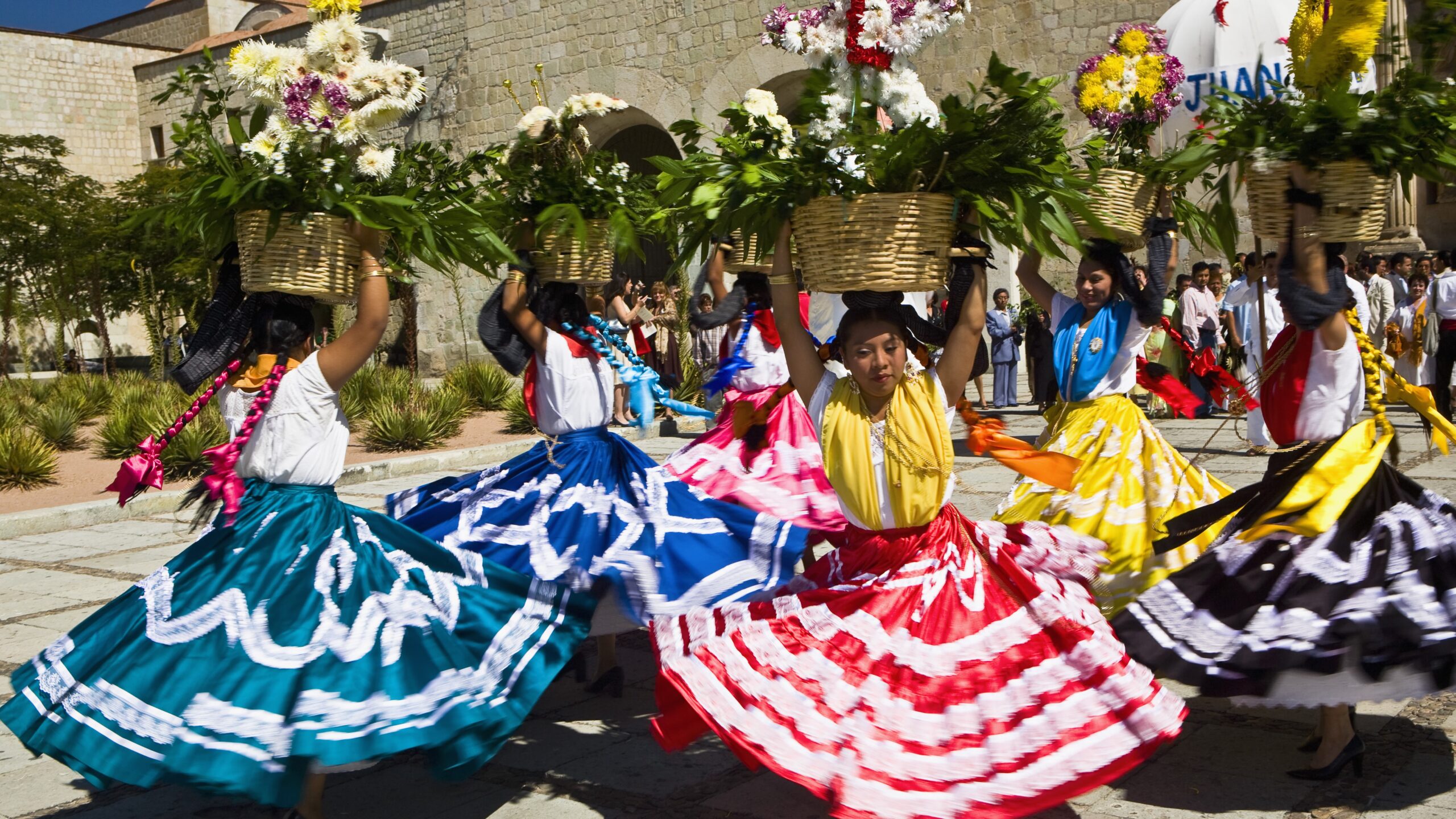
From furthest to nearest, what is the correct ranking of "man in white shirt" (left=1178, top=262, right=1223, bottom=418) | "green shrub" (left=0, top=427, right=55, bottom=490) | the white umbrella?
"man in white shirt" (left=1178, top=262, right=1223, bottom=418), the white umbrella, "green shrub" (left=0, top=427, right=55, bottom=490)

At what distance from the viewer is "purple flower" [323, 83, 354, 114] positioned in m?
4.12

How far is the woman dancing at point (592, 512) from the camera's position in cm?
475

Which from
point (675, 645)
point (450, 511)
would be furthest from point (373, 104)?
point (675, 645)

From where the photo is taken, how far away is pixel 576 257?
535cm

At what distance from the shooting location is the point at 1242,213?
656 inches

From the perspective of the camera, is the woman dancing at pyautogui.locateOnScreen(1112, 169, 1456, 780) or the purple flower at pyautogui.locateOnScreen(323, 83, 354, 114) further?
the purple flower at pyautogui.locateOnScreen(323, 83, 354, 114)

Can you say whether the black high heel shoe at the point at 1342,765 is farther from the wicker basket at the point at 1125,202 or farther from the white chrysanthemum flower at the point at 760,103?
the white chrysanthemum flower at the point at 760,103

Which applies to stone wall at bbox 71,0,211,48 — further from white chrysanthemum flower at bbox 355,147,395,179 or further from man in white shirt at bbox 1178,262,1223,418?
white chrysanthemum flower at bbox 355,147,395,179

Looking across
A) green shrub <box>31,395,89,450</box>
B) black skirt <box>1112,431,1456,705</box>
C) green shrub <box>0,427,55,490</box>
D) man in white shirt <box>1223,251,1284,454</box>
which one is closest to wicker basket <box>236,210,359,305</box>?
black skirt <box>1112,431,1456,705</box>

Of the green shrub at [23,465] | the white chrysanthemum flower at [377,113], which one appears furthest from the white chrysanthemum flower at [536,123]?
the green shrub at [23,465]

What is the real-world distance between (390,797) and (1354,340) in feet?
11.7

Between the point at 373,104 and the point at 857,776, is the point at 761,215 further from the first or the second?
the point at 857,776

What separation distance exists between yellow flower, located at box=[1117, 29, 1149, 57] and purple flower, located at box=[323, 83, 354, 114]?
378 cm

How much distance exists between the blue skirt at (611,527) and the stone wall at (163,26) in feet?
138
